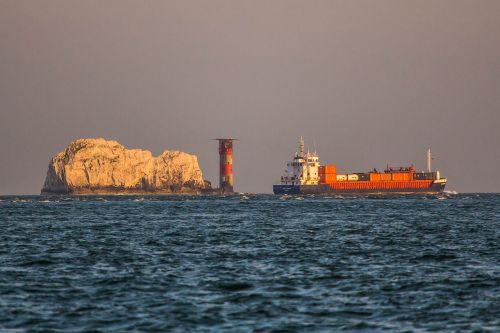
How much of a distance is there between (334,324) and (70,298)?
10.4m

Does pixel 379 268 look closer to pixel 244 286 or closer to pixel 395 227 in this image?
pixel 244 286

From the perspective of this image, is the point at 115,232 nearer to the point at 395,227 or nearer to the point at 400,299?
the point at 395,227

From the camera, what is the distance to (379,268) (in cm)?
4350

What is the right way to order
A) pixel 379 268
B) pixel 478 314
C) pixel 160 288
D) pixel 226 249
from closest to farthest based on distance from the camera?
pixel 478 314 < pixel 160 288 < pixel 379 268 < pixel 226 249

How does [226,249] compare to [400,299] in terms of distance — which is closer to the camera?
[400,299]

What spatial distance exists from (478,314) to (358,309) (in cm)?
391

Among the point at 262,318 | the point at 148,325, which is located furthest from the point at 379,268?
the point at 148,325

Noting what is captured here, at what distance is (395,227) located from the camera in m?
81.8

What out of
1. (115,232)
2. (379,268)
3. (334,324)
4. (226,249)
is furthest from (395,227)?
(334,324)

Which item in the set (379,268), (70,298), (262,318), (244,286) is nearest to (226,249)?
(379,268)

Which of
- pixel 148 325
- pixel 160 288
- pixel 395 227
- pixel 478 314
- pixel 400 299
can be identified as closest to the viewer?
pixel 148 325

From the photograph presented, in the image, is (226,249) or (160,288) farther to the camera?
(226,249)

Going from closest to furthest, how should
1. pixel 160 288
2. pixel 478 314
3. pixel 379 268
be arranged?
pixel 478 314
pixel 160 288
pixel 379 268

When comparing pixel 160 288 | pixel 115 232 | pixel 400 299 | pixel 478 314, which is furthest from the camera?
pixel 115 232
